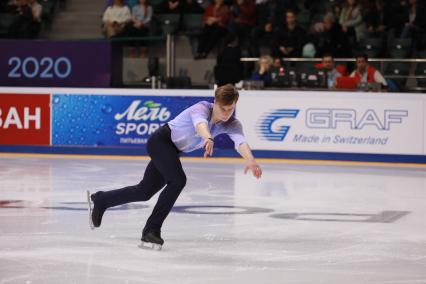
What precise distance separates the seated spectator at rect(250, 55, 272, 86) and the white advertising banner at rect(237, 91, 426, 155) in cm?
76

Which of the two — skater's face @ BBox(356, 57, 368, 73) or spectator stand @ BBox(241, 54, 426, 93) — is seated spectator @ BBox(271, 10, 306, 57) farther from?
skater's face @ BBox(356, 57, 368, 73)

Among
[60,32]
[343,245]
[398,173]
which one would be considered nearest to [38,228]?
[343,245]

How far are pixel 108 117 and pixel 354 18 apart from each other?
5350 mm

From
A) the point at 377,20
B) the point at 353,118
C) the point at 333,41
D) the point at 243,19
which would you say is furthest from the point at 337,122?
the point at 243,19

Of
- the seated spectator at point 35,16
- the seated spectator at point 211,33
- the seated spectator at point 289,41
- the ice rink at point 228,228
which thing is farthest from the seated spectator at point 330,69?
the seated spectator at point 35,16

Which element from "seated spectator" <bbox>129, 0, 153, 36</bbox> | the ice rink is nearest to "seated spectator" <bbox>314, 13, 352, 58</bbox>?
A: "seated spectator" <bbox>129, 0, 153, 36</bbox>

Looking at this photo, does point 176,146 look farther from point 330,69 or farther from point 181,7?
point 181,7

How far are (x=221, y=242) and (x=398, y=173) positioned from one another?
6.04m

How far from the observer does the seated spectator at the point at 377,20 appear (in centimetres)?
1777

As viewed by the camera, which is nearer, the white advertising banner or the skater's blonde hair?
the skater's blonde hair

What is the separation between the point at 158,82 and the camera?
1612cm

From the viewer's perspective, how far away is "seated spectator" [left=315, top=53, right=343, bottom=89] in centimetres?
1519

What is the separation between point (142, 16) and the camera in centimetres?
1856

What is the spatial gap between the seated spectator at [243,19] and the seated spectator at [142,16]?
1.63 metres
